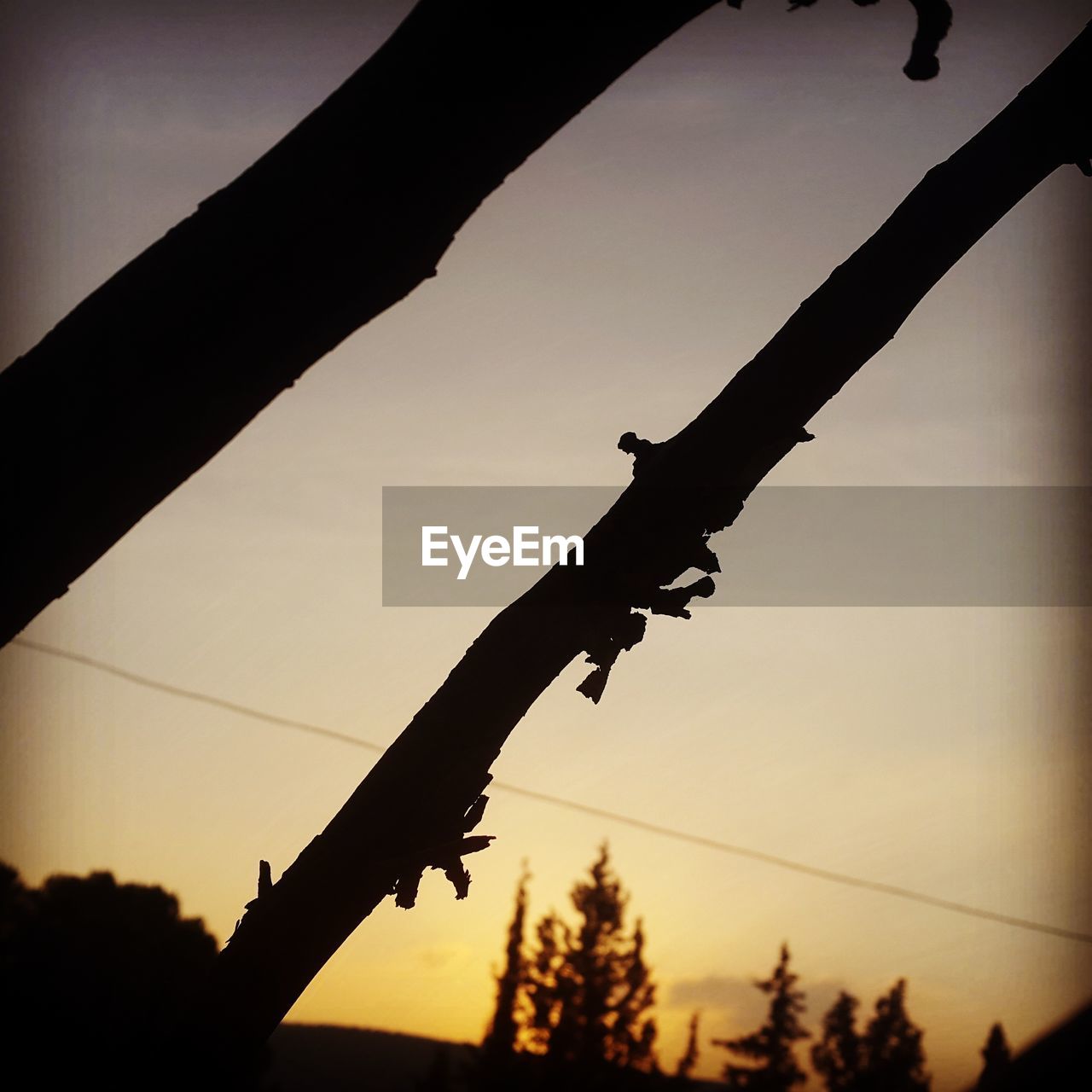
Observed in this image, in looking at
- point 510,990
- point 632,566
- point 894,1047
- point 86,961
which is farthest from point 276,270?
point 894,1047

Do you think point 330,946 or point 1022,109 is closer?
point 330,946

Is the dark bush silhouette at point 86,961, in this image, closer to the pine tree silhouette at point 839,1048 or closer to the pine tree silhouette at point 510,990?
the pine tree silhouette at point 510,990

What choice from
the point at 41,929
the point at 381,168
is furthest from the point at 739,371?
the point at 41,929

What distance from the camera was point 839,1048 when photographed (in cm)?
7600

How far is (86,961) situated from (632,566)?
119 ft

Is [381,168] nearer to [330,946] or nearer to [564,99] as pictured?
[564,99]

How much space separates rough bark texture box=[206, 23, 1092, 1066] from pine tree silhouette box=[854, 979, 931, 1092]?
7469cm

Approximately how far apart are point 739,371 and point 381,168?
1.11m

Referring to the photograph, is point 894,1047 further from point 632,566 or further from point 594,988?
point 632,566

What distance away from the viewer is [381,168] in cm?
166

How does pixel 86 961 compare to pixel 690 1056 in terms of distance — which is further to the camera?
pixel 690 1056

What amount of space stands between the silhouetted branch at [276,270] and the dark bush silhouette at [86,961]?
1095 inches

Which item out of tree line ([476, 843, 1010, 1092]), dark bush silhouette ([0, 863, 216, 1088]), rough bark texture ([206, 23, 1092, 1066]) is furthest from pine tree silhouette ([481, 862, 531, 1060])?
rough bark texture ([206, 23, 1092, 1066])

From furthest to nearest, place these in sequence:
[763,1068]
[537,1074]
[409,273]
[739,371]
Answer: [763,1068] → [537,1074] → [739,371] → [409,273]
